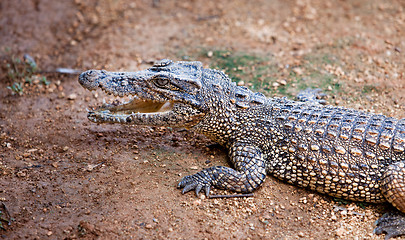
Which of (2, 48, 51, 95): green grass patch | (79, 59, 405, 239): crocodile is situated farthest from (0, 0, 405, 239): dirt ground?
(79, 59, 405, 239): crocodile

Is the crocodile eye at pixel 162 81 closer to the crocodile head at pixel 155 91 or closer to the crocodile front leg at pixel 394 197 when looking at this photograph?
the crocodile head at pixel 155 91

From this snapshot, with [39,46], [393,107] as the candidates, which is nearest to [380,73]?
[393,107]

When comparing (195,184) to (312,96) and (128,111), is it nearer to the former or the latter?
(128,111)

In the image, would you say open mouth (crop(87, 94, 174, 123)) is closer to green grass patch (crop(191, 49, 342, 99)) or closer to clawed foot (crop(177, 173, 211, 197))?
clawed foot (crop(177, 173, 211, 197))

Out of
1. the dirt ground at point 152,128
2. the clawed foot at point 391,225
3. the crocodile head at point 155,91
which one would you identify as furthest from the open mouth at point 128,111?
the clawed foot at point 391,225

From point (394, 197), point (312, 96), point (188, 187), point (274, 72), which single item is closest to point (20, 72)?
point (188, 187)

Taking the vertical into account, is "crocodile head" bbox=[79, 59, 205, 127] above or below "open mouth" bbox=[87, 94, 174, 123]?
above
